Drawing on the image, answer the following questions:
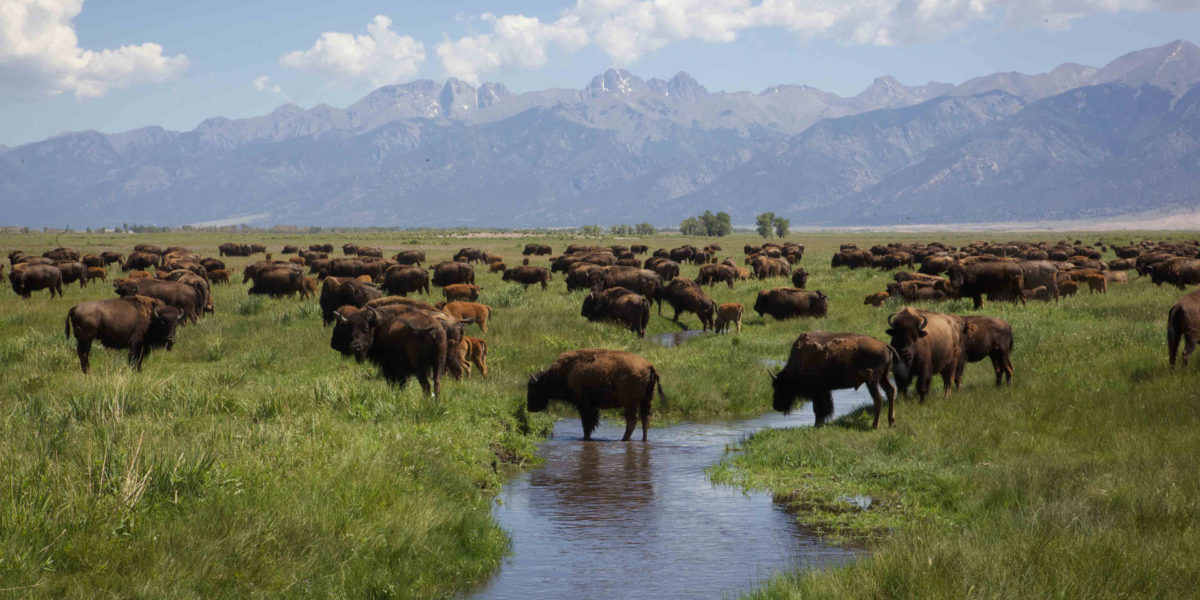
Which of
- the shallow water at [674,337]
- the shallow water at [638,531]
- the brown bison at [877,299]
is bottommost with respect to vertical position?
the shallow water at [674,337]

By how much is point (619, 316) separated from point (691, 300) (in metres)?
4.67

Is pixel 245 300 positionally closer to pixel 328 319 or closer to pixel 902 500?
pixel 328 319

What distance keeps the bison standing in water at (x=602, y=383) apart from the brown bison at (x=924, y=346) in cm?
395

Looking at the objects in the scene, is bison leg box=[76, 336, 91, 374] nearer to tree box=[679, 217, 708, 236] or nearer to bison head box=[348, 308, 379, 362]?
bison head box=[348, 308, 379, 362]

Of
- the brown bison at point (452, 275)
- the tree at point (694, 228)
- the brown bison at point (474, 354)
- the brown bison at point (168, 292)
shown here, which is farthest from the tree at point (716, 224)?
the brown bison at point (474, 354)

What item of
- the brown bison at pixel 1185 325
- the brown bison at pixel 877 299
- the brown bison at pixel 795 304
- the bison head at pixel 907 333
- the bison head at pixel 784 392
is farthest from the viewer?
the brown bison at pixel 877 299

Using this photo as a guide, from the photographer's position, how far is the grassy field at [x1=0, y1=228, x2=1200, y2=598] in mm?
7871

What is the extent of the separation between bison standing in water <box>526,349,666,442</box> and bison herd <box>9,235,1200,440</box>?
0.08 feet

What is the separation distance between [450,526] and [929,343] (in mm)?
9588

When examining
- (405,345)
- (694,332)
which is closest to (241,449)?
(405,345)

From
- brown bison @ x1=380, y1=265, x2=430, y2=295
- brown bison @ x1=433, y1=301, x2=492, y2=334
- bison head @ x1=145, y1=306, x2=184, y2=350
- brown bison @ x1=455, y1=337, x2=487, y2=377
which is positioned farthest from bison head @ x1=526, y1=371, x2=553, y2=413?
brown bison @ x1=380, y1=265, x2=430, y2=295

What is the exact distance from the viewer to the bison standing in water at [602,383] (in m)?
16.2

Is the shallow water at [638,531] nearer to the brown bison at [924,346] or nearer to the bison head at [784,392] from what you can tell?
the bison head at [784,392]

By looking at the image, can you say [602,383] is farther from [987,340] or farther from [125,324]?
[125,324]
